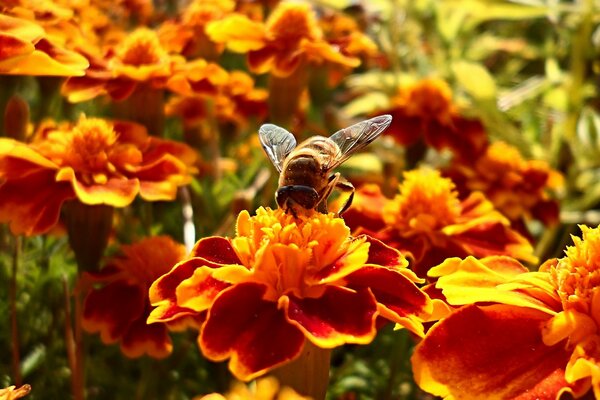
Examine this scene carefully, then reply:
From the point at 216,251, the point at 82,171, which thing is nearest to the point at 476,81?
the point at 82,171

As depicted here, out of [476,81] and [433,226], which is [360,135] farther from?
[476,81]

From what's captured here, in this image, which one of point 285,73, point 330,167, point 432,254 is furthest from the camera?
point 285,73

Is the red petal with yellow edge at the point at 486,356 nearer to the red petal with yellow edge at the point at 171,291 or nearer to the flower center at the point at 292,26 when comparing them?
the red petal with yellow edge at the point at 171,291

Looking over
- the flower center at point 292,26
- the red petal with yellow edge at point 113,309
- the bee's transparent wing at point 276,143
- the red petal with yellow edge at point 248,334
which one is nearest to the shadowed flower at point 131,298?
the red petal with yellow edge at point 113,309

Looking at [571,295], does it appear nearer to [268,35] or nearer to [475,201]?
[475,201]

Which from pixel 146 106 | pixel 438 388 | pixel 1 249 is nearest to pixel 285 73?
pixel 146 106
